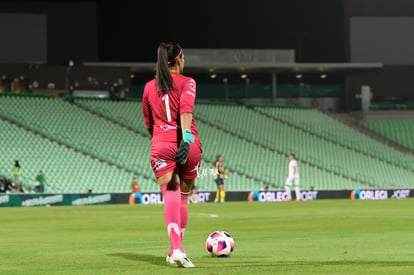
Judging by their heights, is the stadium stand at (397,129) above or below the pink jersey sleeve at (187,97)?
above

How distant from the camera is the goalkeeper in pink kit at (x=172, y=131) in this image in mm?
11375

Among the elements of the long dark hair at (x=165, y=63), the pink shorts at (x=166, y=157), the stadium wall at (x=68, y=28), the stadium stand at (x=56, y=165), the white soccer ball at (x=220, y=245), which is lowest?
the white soccer ball at (x=220, y=245)

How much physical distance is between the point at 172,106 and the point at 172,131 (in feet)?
1.06

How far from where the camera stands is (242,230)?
20.4 metres

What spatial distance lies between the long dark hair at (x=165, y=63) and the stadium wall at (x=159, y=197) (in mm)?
32508

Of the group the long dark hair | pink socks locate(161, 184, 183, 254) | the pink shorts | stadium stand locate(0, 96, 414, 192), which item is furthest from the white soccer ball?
stadium stand locate(0, 96, 414, 192)

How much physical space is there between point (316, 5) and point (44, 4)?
22880mm

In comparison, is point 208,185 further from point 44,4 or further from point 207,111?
point 44,4

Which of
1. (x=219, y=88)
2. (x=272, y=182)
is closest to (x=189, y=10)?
(x=219, y=88)

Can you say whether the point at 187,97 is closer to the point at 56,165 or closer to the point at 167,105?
the point at 167,105

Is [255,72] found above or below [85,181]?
above

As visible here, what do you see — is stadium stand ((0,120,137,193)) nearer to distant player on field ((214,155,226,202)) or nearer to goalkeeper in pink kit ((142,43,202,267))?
distant player on field ((214,155,226,202))

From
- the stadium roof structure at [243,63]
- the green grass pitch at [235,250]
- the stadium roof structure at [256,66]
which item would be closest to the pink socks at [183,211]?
the green grass pitch at [235,250]

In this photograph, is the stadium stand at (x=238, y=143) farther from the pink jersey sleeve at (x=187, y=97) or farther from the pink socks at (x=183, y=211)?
the pink jersey sleeve at (x=187, y=97)
